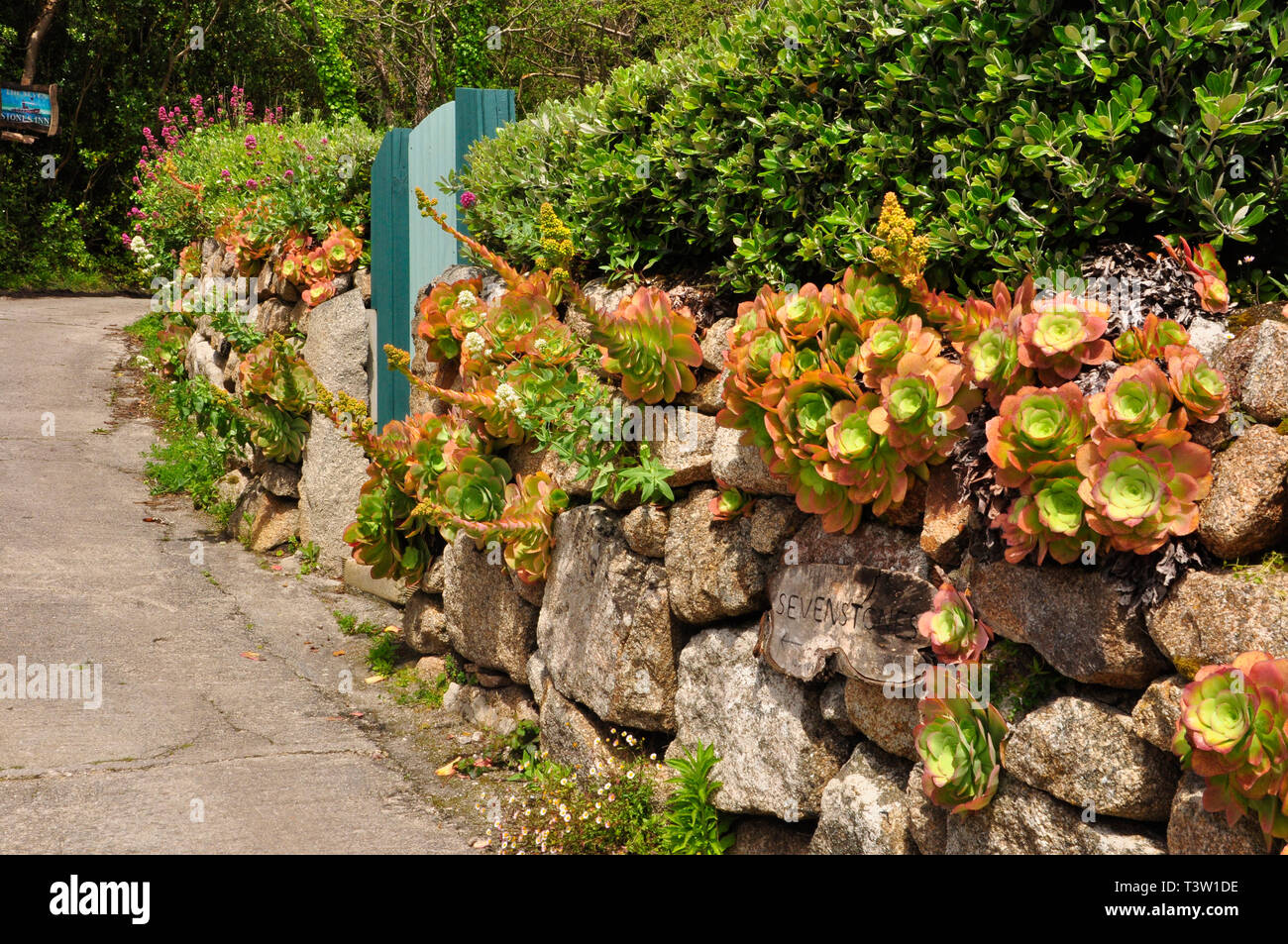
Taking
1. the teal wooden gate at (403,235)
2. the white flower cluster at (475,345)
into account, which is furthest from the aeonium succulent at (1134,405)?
the teal wooden gate at (403,235)

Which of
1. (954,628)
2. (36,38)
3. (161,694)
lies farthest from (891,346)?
(36,38)

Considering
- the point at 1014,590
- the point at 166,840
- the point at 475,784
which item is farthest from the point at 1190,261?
the point at 166,840

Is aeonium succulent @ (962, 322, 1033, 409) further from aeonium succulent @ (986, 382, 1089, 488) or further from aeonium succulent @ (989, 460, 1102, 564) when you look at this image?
aeonium succulent @ (989, 460, 1102, 564)

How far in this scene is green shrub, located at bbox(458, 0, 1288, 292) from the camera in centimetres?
253

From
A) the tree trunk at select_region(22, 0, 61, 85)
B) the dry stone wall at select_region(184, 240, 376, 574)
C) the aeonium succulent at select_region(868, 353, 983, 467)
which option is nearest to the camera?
the aeonium succulent at select_region(868, 353, 983, 467)

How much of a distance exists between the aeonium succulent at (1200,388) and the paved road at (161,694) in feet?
8.96

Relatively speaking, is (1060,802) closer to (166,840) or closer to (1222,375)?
(1222,375)

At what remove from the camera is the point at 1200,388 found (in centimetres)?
227

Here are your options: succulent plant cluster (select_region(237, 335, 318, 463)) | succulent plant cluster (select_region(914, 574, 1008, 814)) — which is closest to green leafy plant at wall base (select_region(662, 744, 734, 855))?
succulent plant cluster (select_region(914, 574, 1008, 814))

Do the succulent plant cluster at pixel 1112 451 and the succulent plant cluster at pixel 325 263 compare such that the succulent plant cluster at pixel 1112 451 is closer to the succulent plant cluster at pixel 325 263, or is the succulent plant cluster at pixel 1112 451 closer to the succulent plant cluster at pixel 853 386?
the succulent plant cluster at pixel 853 386

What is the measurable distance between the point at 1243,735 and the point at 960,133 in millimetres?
1740

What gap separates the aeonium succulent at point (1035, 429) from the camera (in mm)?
2373

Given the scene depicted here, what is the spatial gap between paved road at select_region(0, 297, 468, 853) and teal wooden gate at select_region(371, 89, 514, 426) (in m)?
1.50

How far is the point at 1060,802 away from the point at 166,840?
2.79 metres
